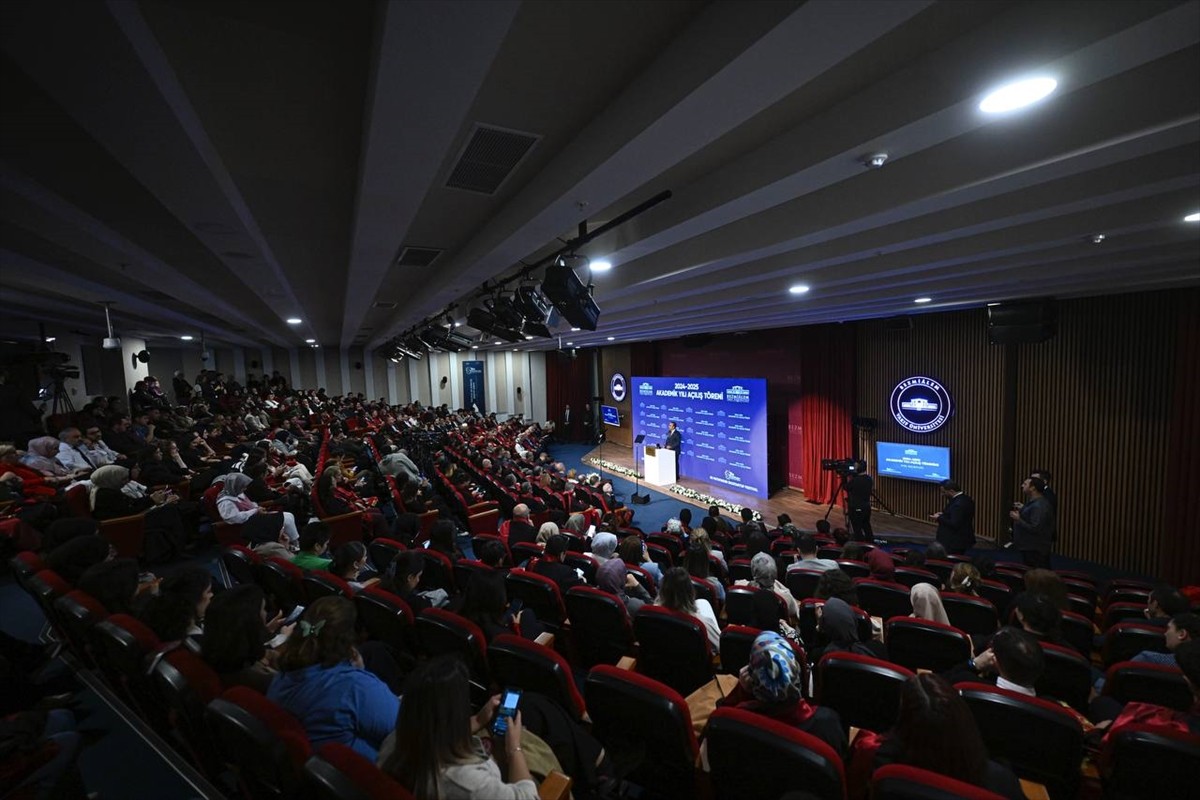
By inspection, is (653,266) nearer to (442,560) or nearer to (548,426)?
(442,560)

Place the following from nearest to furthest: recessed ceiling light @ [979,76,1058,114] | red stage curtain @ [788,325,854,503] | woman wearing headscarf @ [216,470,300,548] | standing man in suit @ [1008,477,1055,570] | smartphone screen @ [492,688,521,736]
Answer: smartphone screen @ [492,688,521,736] < recessed ceiling light @ [979,76,1058,114] < woman wearing headscarf @ [216,470,300,548] < standing man in suit @ [1008,477,1055,570] < red stage curtain @ [788,325,854,503]

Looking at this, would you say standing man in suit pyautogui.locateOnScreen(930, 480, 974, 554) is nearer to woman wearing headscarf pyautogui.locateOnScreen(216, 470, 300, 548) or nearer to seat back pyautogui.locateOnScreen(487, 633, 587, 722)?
seat back pyautogui.locateOnScreen(487, 633, 587, 722)

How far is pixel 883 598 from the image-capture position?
3.85 m

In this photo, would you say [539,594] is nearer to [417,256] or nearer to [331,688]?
[331,688]

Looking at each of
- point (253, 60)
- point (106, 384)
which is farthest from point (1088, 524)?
point (106, 384)

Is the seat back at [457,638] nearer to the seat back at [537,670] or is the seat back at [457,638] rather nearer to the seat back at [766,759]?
the seat back at [537,670]

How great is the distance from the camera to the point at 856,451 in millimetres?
10359

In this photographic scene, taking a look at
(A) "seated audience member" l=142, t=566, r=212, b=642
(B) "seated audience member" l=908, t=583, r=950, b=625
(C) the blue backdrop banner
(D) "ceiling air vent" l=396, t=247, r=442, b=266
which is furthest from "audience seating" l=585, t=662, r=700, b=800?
(C) the blue backdrop banner

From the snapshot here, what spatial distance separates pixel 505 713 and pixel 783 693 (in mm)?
1028

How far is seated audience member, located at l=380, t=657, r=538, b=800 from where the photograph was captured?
4.34 ft

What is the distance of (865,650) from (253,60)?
413 centimetres

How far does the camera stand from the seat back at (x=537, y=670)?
6.88ft

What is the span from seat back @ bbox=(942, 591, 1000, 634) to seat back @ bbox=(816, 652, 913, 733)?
5.69 feet

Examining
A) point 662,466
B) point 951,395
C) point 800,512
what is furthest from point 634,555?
point 662,466
